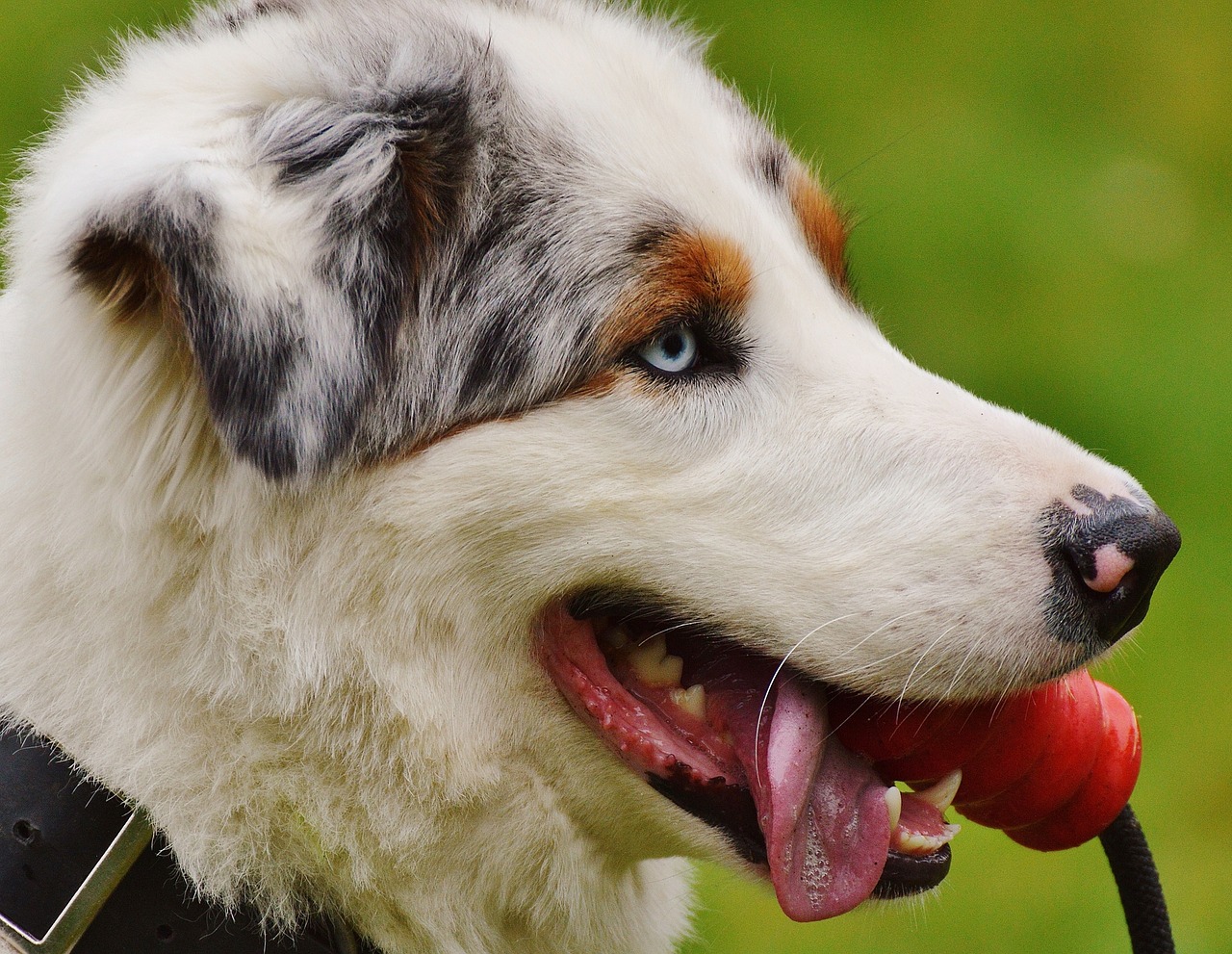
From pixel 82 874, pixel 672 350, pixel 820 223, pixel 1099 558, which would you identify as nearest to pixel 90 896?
pixel 82 874

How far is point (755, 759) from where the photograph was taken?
2439mm

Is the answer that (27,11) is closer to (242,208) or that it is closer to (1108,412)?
(1108,412)

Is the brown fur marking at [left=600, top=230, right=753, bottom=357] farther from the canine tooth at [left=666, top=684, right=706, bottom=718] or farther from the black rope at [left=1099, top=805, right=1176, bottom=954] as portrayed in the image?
the black rope at [left=1099, top=805, right=1176, bottom=954]

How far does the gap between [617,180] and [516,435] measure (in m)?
0.49

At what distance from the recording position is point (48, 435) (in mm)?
2363

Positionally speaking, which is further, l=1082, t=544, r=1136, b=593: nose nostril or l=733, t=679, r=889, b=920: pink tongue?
l=733, t=679, r=889, b=920: pink tongue

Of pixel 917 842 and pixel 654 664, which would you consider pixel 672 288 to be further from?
pixel 917 842

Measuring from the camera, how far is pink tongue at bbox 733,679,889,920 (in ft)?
7.82

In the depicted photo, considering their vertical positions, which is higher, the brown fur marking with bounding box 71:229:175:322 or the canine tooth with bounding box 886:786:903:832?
the brown fur marking with bounding box 71:229:175:322

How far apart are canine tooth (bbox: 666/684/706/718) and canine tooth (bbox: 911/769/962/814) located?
Answer: 42 centimetres

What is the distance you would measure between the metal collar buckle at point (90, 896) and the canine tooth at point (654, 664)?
33.8 inches

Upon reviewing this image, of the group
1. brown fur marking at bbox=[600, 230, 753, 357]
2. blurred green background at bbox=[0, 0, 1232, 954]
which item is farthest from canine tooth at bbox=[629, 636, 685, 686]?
blurred green background at bbox=[0, 0, 1232, 954]

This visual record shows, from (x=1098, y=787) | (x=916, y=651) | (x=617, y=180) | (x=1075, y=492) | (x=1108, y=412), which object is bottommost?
(x=1108, y=412)

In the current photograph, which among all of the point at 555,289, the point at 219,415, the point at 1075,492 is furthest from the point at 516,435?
the point at 1075,492
